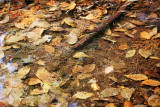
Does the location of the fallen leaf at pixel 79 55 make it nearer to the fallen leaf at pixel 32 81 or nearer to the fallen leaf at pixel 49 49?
the fallen leaf at pixel 49 49

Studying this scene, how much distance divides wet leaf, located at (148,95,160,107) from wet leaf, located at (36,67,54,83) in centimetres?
Answer: 92

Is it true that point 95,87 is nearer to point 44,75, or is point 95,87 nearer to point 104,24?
point 44,75

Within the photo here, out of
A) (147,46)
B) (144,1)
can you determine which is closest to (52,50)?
(147,46)

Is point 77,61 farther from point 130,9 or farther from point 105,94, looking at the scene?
point 130,9

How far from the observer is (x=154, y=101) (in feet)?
4.53

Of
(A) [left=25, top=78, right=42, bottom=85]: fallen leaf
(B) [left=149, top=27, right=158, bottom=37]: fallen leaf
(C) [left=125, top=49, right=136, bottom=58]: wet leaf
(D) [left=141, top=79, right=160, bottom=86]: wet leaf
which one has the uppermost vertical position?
(B) [left=149, top=27, right=158, bottom=37]: fallen leaf

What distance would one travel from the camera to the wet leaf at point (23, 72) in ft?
5.63

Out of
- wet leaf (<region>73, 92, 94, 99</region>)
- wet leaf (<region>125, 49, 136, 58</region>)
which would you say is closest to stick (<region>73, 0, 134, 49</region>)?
wet leaf (<region>125, 49, 136, 58</region>)

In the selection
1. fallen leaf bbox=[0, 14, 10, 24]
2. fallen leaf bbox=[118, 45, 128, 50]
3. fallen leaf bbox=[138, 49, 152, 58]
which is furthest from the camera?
fallen leaf bbox=[0, 14, 10, 24]

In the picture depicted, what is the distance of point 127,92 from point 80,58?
0.63m

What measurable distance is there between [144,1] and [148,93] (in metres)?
1.82

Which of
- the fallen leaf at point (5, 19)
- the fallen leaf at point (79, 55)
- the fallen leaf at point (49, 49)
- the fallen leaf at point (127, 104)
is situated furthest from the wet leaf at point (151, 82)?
the fallen leaf at point (5, 19)

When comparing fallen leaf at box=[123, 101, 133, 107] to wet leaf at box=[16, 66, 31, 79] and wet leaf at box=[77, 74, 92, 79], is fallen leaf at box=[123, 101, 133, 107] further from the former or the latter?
wet leaf at box=[16, 66, 31, 79]

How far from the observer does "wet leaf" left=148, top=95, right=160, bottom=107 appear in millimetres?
1357
